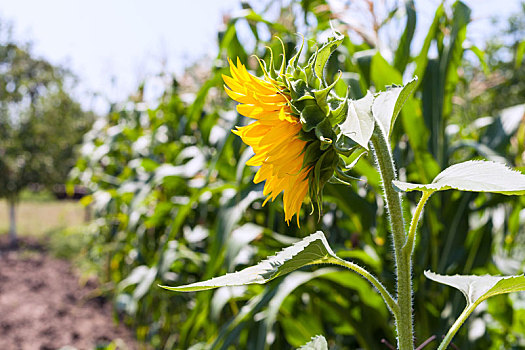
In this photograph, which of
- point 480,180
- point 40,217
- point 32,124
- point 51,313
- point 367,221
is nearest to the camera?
point 480,180

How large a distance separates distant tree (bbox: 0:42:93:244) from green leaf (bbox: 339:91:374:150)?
5.79 m

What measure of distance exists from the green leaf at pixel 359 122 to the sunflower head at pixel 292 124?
0.04ft

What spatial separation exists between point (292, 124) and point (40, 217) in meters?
8.93

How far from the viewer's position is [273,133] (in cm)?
30

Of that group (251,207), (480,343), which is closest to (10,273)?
(251,207)

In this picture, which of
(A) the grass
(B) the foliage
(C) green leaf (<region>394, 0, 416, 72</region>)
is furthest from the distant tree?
(C) green leaf (<region>394, 0, 416, 72</region>)

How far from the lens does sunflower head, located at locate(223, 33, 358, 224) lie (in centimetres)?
29

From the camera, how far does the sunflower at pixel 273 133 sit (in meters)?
0.30

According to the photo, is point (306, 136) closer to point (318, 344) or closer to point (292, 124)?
point (292, 124)

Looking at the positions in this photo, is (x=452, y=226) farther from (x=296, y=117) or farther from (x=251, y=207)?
(x=296, y=117)

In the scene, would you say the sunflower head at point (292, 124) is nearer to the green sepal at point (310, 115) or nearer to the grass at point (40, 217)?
the green sepal at point (310, 115)

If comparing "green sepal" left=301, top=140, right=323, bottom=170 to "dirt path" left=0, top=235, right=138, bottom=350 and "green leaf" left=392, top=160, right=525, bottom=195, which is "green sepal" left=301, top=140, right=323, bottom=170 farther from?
"dirt path" left=0, top=235, right=138, bottom=350

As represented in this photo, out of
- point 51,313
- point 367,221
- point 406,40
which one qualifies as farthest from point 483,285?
point 51,313

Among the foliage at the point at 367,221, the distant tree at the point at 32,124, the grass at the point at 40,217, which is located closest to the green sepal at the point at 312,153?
the foliage at the point at 367,221
